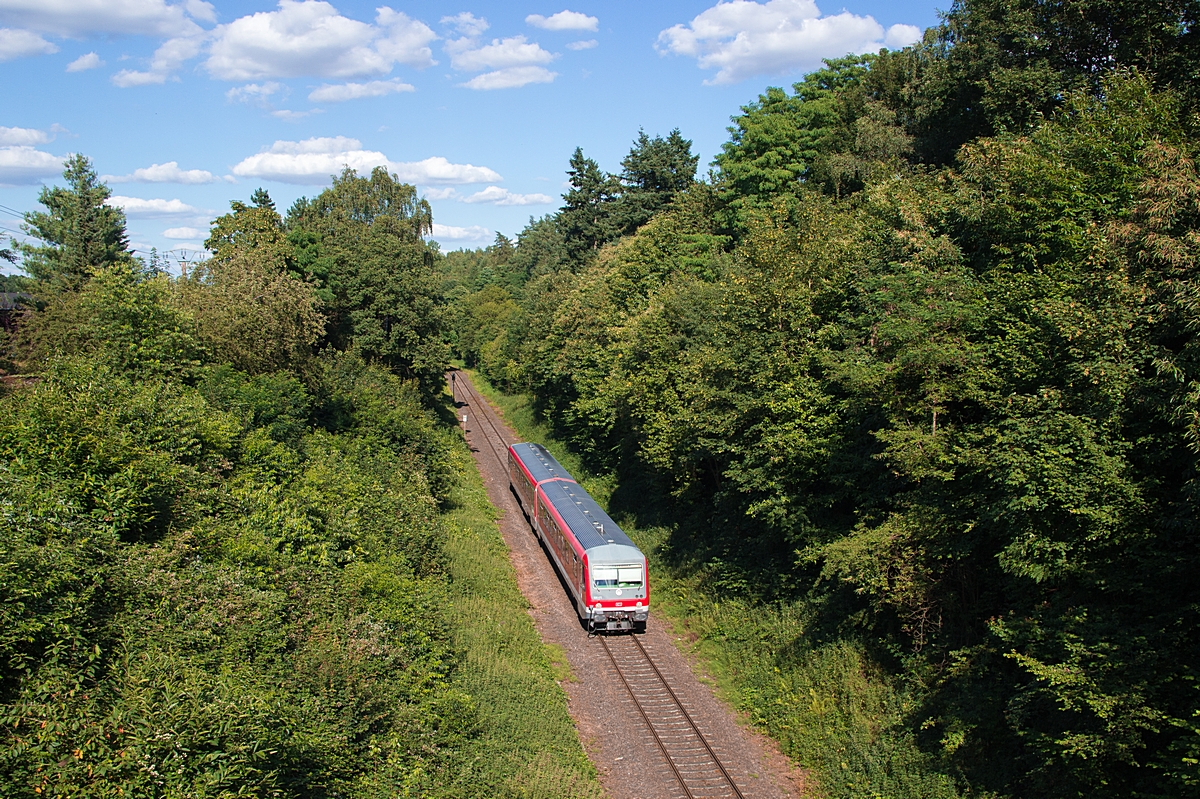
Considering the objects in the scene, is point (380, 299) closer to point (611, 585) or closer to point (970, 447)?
point (611, 585)

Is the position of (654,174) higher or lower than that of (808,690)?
higher

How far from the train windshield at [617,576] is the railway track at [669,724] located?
195cm

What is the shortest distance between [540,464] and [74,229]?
30290 mm

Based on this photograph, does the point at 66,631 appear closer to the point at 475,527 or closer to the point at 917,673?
the point at 917,673

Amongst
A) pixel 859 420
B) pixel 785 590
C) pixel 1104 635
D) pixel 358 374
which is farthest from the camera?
pixel 358 374

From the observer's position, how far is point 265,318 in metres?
28.0

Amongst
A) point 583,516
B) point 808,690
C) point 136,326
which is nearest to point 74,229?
point 136,326

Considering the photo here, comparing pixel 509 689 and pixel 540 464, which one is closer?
pixel 509 689

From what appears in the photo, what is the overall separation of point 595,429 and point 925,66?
24.0 meters

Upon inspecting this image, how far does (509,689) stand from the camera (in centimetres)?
1891

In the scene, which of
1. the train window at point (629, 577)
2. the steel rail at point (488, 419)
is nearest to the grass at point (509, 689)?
the train window at point (629, 577)

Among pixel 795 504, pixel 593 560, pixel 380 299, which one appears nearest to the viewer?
pixel 795 504

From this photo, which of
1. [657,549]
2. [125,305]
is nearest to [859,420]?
[657,549]

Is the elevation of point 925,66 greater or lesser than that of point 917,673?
greater
